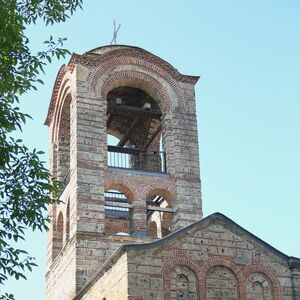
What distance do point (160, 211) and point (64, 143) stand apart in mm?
3832

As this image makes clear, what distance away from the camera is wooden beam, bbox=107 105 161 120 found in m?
20.0

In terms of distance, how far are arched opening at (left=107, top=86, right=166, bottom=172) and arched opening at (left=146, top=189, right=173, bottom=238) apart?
0.81 metres

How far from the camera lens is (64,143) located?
68.8 feet

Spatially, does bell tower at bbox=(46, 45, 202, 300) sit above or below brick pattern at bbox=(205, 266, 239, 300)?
above

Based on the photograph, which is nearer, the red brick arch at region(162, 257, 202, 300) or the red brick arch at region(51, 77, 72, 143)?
the red brick arch at region(162, 257, 202, 300)

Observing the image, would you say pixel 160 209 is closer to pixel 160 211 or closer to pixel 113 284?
pixel 160 211

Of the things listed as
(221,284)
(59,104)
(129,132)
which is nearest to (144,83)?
(129,132)

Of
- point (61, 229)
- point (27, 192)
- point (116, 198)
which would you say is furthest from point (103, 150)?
point (27, 192)

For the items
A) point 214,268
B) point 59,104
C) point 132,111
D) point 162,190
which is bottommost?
point 214,268

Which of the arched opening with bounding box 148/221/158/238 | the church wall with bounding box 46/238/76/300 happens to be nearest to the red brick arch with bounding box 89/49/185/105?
the arched opening with bounding box 148/221/158/238

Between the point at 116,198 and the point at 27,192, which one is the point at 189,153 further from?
the point at 27,192

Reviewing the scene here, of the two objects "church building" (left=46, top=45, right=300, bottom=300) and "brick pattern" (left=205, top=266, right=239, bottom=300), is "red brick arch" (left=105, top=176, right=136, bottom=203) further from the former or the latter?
"brick pattern" (left=205, top=266, right=239, bottom=300)

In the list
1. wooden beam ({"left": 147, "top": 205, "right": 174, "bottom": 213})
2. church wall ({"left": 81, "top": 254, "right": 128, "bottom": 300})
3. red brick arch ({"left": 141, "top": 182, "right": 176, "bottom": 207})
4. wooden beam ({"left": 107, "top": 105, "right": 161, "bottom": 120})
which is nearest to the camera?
church wall ({"left": 81, "top": 254, "right": 128, "bottom": 300})

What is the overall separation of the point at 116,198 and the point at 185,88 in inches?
152
